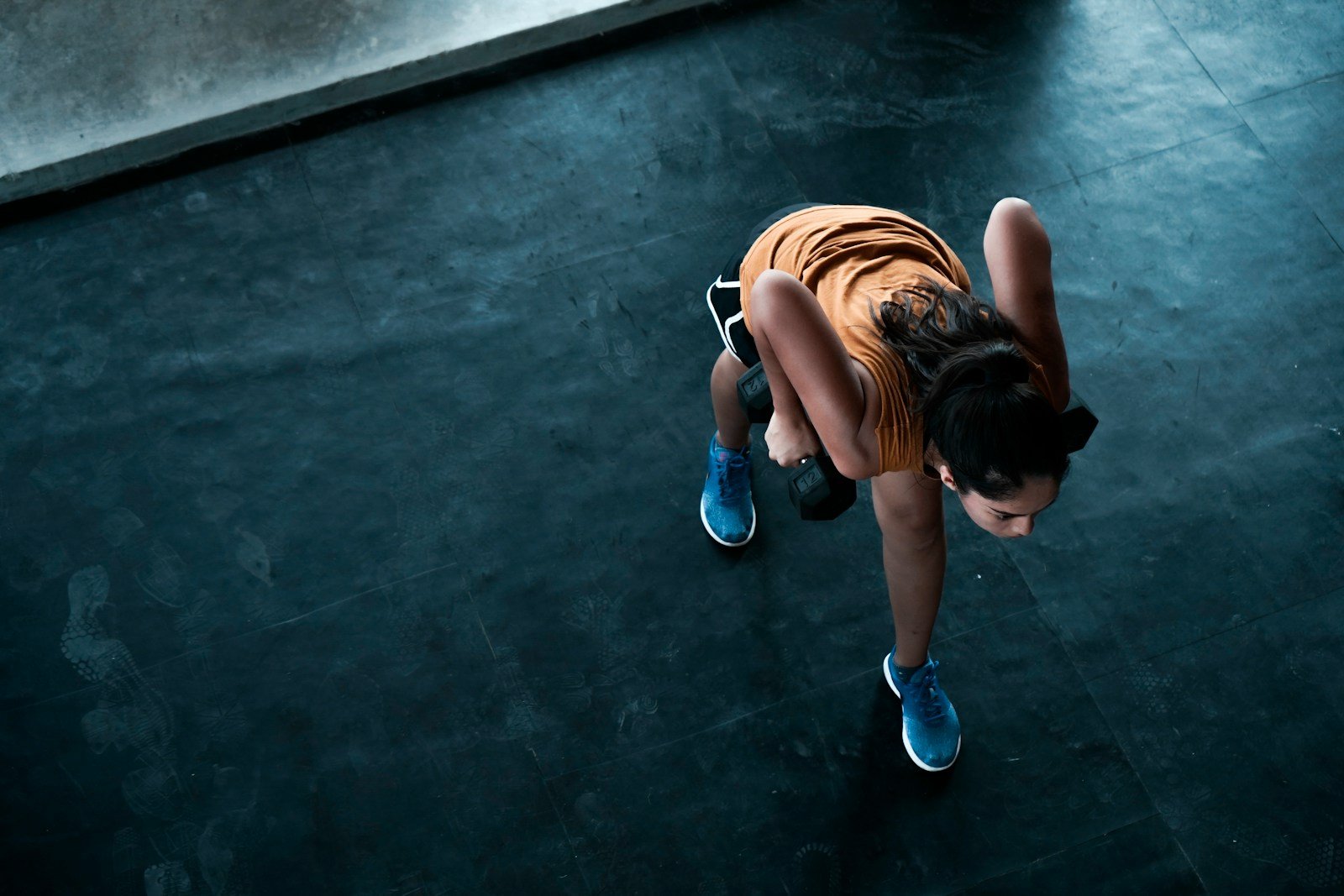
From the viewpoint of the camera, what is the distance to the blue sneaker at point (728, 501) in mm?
2498

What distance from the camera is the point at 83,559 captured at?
2.55m

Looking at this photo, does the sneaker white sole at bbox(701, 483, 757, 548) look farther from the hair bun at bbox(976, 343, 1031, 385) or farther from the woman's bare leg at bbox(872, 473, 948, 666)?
the hair bun at bbox(976, 343, 1031, 385)

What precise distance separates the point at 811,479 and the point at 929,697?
0.71 metres

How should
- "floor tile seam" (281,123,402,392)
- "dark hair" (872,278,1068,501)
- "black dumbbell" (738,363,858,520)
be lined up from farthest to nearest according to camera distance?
"floor tile seam" (281,123,402,392), "black dumbbell" (738,363,858,520), "dark hair" (872,278,1068,501)

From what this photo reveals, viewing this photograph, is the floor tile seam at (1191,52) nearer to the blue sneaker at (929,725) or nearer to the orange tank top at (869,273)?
the orange tank top at (869,273)

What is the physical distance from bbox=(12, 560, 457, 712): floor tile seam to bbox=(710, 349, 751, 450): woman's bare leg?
72 cm

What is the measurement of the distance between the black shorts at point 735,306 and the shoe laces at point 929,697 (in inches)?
30.1

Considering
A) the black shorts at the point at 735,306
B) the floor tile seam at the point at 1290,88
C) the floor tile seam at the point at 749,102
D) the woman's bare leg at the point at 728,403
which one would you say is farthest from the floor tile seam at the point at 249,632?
the floor tile seam at the point at 1290,88

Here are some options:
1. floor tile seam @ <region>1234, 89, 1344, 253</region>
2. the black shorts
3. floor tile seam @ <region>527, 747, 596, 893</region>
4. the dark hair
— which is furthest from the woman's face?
floor tile seam @ <region>1234, 89, 1344, 253</region>

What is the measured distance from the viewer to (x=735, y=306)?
6.78 ft

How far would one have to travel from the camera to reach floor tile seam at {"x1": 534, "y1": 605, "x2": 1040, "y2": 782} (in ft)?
7.64

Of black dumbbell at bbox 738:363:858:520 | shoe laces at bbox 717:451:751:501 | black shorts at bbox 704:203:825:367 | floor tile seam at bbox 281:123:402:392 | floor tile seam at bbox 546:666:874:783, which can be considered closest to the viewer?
black dumbbell at bbox 738:363:858:520

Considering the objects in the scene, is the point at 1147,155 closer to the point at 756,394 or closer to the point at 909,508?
the point at 909,508

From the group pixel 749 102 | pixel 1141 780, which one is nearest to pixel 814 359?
pixel 1141 780
